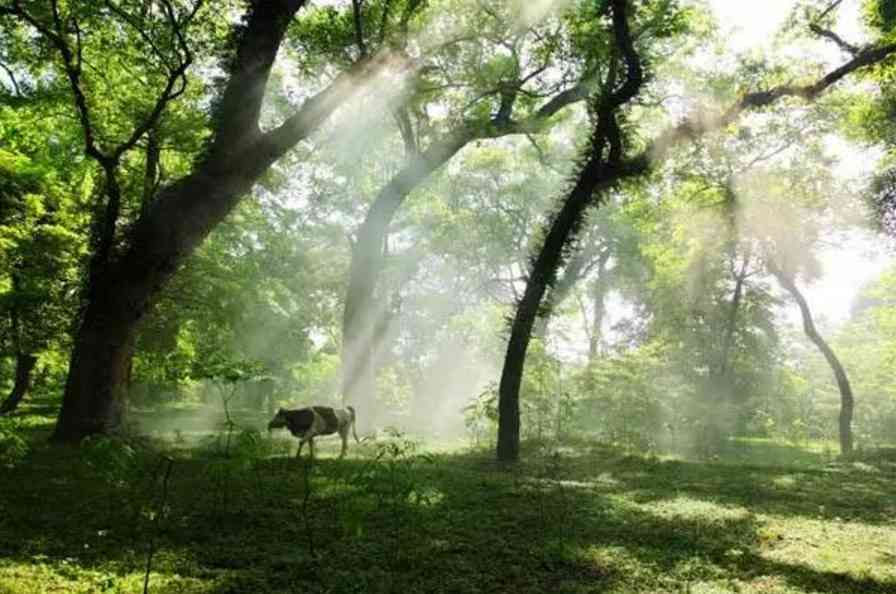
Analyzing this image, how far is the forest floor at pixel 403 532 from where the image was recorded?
5398 mm

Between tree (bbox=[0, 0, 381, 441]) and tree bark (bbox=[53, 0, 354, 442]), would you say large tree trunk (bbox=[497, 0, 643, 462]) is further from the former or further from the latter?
tree bark (bbox=[53, 0, 354, 442])

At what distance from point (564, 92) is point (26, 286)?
1530cm

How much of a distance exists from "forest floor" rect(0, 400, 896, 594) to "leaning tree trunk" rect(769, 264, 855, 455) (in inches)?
538

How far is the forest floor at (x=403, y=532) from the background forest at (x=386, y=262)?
0.05 metres

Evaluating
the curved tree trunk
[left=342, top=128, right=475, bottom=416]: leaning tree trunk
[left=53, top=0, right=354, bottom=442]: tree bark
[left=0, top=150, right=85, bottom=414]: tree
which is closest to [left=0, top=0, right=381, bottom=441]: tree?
[left=53, top=0, right=354, bottom=442]: tree bark

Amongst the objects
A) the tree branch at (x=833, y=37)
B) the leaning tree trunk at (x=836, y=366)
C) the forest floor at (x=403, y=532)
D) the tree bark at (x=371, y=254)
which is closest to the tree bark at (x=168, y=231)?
the forest floor at (x=403, y=532)

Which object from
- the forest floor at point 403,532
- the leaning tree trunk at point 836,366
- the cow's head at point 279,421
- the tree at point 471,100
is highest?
the tree at point 471,100

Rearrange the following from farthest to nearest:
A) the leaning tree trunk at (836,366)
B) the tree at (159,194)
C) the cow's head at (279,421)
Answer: the leaning tree trunk at (836,366), the tree at (159,194), the cow's head at (279,421)

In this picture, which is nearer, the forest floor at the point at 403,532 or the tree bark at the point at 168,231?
the forest floor at the point at 403,532

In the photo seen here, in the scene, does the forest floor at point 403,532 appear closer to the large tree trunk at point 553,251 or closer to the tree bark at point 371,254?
the large tree trunk at point 553,251

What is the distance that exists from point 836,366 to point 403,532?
21.8 metres

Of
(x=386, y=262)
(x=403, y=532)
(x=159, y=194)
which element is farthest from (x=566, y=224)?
(x=386, y=262)

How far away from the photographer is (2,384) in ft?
88.6

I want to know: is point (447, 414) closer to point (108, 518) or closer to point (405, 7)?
point (405, 7)
